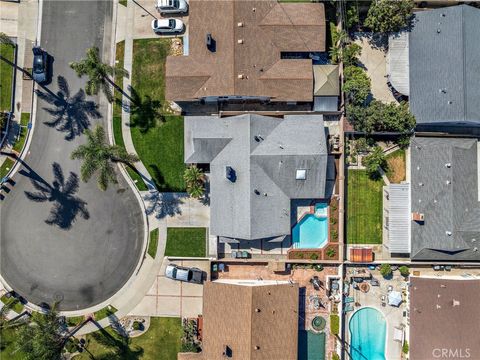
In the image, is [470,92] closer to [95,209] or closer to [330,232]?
[330,232]

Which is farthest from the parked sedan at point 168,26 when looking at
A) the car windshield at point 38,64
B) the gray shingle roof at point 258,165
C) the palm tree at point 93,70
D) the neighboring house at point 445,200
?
the neighboring house at point 445,200

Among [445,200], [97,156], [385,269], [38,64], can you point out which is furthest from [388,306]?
[38,64]

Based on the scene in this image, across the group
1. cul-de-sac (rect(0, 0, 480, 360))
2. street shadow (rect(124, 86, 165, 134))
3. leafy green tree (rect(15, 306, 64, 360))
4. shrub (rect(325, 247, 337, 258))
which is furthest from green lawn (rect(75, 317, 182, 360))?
street shadow (rect(124, 86, 165, 134))

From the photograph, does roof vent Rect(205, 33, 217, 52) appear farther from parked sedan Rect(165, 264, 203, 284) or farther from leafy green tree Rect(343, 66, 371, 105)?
parked sedan Rect(165, 264, 203, 284)

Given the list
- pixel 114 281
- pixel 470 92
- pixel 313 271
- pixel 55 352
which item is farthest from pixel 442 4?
pixel 55 352

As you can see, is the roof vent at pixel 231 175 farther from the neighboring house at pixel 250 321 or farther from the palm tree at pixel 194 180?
the neighboring house at pixel 250 321

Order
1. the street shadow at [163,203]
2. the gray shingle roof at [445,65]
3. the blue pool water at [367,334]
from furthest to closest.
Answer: the street shadow at [163,203]
the blue pool water at [367,334]
the gray shingle roof at [445,65]
